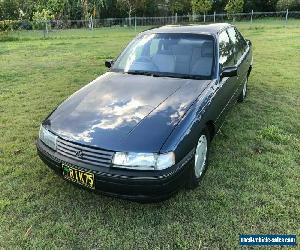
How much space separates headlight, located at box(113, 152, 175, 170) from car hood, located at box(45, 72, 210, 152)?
5cm

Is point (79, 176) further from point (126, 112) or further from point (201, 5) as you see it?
point (201, 5)

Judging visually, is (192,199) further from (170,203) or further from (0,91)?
(0,91)

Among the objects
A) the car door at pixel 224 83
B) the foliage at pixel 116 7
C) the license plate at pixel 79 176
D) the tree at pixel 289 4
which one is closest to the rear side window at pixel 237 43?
the car door at pixel 224 83

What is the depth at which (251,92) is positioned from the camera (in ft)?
22.6

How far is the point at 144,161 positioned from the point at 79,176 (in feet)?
2.08

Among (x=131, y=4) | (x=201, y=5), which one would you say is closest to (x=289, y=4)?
(x=201, y=5)

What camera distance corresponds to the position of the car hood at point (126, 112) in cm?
306

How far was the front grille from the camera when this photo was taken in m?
2.97

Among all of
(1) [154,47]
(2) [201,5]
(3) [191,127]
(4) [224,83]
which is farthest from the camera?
(2) [201,5]

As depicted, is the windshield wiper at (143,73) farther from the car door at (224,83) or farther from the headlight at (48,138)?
the headlight at (48,138)

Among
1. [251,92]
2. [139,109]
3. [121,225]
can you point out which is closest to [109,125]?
[139,109]

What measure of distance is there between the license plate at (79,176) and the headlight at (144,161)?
0.31 meters

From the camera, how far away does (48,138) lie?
3.41 m

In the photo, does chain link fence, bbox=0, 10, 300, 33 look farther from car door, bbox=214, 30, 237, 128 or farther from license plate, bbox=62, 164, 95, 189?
license plate, bbox=62, 164, 95, 189
